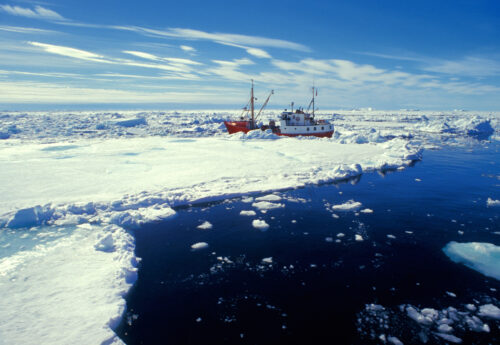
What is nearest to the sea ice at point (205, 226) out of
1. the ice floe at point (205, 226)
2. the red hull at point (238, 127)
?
the ice floe at point (205, 226)

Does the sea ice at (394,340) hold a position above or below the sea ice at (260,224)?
below

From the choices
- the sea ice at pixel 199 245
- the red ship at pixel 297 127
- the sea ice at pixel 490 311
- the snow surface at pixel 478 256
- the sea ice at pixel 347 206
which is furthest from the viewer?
the red ship at pixel 297 127

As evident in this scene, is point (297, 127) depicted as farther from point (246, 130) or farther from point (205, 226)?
point (205, 226)

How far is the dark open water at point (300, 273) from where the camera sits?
5094mm

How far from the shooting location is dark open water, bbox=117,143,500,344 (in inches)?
201

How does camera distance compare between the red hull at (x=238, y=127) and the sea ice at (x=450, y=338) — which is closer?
the sea ice at (x=450, y=338)

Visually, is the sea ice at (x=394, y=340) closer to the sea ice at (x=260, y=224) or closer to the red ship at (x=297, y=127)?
the sea ice at (x=260, y=224)

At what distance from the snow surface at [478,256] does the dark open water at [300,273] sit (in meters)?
0.27

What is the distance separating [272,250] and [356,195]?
6.51 m

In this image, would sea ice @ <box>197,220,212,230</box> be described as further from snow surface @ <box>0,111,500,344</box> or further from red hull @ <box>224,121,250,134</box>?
red hull @ <box>224,121,250,134</box>

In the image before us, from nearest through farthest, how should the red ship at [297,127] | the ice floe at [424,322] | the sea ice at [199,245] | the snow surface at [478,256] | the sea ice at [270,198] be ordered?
1. the ice floe at [424,322]
2. the snow surface at [478,256]
3. the sea ice at [199,245]
4. the sea ice at [270,198]
5. the red ship at [297,127]

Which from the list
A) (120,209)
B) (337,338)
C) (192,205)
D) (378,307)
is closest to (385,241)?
(378,307)

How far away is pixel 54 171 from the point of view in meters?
14.1

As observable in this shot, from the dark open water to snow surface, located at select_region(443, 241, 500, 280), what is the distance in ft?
0.88
